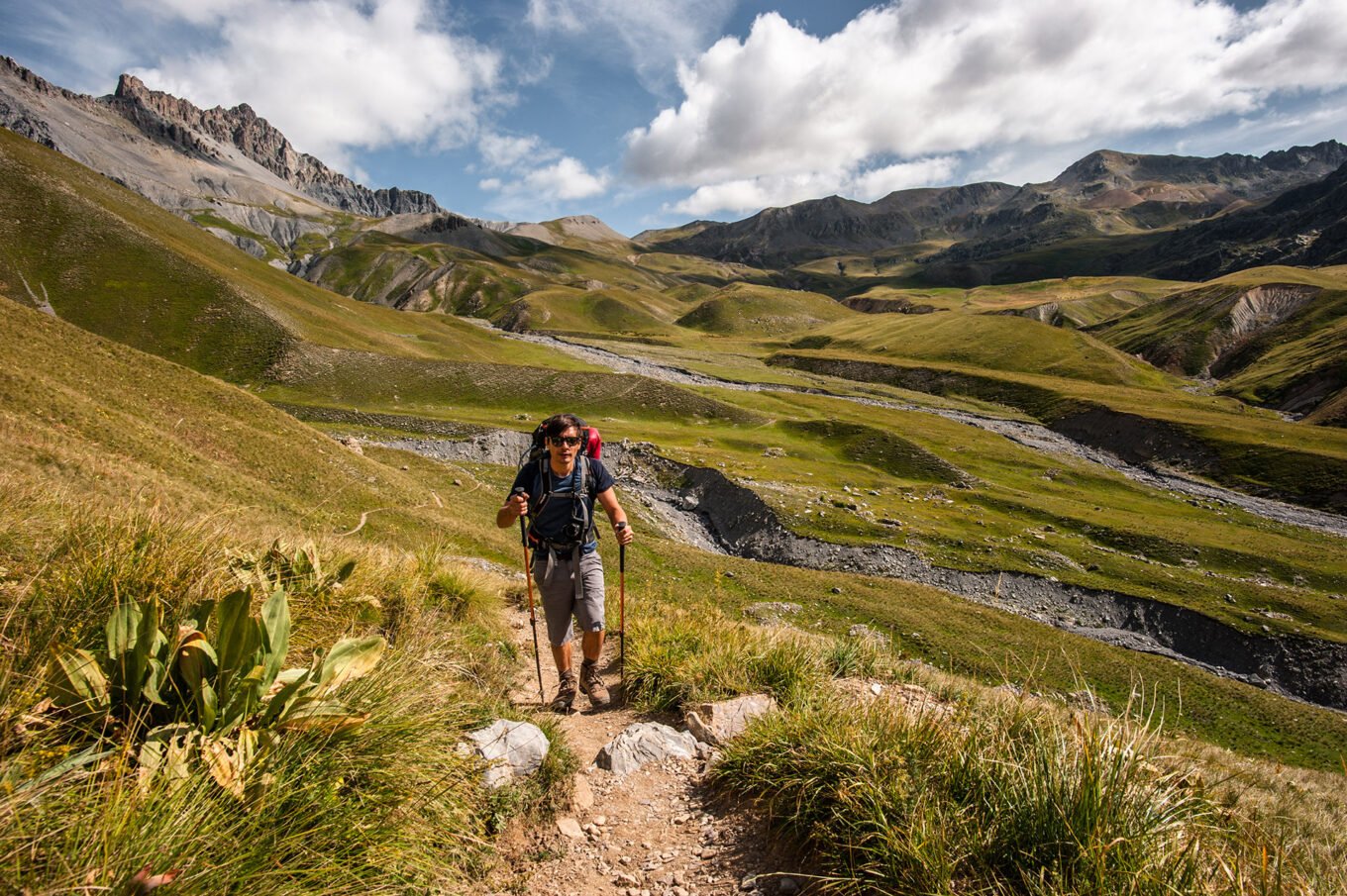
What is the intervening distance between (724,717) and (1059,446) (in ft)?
270

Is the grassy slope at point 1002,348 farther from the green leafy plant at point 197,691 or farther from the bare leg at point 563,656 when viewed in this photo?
the green leafy plant at point 197,691

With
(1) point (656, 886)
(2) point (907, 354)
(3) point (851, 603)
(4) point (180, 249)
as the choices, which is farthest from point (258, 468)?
(2) point (907, 354)

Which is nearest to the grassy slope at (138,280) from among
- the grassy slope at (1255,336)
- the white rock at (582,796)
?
the white rock at (582,796)

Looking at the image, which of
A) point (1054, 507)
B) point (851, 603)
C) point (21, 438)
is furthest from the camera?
point (1054, 507)

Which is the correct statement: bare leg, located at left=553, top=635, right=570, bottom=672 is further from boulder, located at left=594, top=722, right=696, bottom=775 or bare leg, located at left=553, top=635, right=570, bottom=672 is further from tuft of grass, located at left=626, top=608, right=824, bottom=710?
boulder, located at left=594, top=722, right=696, bottom=775

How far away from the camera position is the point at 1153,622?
111 ft

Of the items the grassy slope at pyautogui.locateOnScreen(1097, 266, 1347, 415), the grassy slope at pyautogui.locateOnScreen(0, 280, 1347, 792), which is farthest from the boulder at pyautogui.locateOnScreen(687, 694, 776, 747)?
the grassy slope at pyautogui.locateOnScreen(1097, 266, 1347, 415)

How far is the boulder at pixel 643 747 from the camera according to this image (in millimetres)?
6715

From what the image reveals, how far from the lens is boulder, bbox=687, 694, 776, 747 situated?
7.21 metres

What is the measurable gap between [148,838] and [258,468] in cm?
2285

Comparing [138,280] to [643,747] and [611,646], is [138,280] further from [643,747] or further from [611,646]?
[643,747]

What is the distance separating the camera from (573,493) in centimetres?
848

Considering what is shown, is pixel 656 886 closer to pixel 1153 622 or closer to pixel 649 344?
pixel 1153 622

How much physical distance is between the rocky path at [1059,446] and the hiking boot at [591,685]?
217 ft
